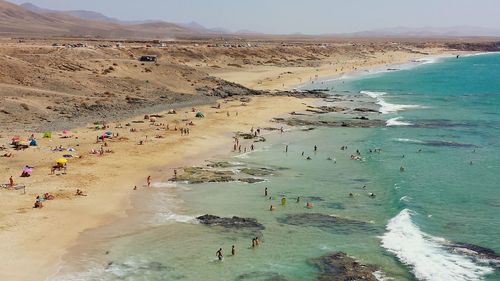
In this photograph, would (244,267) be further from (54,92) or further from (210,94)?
(210,94)

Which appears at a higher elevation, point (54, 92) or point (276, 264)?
point (54, 92)

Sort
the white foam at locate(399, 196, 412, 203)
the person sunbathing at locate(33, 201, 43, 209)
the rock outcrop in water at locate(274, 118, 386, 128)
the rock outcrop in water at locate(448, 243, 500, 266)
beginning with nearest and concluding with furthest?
the rock outcrop in water at locate(448, 243, 500, 266) → the person sunbathing at locate(33, 201, 43, 209) → the white foam at locate(399, 196, 412, 203) → the rock outcrop in water at locate(274, 118, 386, 128)

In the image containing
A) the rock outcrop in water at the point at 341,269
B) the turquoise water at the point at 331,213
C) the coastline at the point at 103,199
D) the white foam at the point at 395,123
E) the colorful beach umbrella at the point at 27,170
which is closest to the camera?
the rock outcrop in water at the point at 341,269

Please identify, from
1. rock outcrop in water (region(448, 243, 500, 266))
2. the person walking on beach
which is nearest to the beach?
the person walking on beach

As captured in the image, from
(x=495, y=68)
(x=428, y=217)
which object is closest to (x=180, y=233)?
(x=428, y=217)

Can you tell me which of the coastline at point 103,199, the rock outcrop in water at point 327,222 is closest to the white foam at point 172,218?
the coastline at point 103,199

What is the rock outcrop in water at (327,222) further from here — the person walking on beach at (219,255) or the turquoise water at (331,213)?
the person walking on beach at (219,255)

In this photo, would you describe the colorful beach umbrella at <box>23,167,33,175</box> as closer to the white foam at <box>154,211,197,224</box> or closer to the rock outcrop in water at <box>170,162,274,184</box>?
the rock outcrop in water at <box>170,162,274,184</box>
